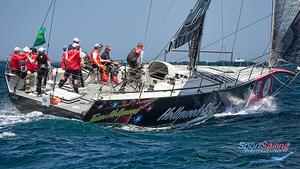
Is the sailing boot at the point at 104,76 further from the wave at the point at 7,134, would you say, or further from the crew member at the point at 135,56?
the wave at the point at 7,134

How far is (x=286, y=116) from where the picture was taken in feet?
42.7

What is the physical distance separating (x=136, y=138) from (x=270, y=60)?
280 inches

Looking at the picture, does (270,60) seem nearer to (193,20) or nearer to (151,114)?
(193,20)

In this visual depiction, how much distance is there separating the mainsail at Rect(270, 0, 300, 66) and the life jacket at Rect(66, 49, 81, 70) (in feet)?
22.4

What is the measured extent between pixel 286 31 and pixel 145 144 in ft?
24.0

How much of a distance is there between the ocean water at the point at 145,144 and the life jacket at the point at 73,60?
72.9 inches

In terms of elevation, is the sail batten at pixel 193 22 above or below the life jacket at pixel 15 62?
above

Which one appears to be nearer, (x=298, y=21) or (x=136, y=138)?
(x=136, y=138)

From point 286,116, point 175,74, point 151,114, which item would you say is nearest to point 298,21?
point 286,116

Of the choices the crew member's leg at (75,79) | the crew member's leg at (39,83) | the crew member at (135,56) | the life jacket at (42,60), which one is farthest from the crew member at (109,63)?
the crew member's leg at (39,83)

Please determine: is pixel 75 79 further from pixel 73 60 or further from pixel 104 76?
pixel 104 76

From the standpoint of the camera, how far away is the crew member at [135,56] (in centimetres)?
1315

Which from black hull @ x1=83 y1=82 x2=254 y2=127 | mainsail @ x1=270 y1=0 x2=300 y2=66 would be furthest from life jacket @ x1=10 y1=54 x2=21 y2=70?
mainsail @ x1=270 y1=0 x2=300 y2=66

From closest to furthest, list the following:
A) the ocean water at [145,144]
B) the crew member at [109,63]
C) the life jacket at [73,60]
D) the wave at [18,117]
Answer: the ocean water at [145,144] < the wave at [18,117] < the life jacket at [73,60] < the crew member at [109,63]
